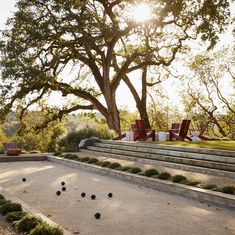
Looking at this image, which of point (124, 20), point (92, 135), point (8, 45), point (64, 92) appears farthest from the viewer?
point (64, 92)

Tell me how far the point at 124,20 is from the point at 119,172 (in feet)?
52.5

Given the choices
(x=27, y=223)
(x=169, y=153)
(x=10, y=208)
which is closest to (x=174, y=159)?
(x=169, y=153)

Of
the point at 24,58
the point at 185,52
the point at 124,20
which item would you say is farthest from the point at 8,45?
the point at 185,52

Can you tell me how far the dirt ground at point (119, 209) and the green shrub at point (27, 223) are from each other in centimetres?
73

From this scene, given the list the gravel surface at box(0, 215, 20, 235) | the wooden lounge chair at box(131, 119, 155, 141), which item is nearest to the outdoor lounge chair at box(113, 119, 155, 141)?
the wooden lounge chair at box(131, 119, 155, 141)

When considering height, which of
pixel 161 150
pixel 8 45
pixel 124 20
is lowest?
pixel 161 150

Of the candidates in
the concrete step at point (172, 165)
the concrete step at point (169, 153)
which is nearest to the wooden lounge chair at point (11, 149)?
the concrete step at point (169, 153)

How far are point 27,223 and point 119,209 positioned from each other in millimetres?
2611

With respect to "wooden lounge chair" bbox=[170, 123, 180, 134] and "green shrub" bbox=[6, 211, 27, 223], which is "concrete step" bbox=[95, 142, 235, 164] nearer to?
"wooden lounge chair" bbox=[170, 123, 180, 134]

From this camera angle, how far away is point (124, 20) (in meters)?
27.0

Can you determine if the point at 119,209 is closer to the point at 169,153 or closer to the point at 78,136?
the point at 169,153

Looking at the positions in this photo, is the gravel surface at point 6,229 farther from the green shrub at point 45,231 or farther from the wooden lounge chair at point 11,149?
the wooden lounge chair at point 11,149

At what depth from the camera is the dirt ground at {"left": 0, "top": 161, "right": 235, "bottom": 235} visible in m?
7.11

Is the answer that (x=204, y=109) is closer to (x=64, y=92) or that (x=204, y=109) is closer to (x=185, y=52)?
(x=185, y=52)
